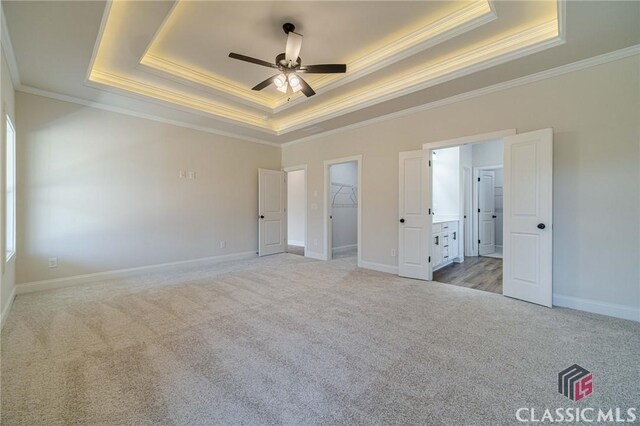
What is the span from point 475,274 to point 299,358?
12.7ft

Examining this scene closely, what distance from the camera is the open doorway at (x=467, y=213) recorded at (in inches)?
198

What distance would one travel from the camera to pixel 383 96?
13.6ft

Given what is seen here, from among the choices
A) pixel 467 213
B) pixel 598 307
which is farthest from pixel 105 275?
pixel 467 213

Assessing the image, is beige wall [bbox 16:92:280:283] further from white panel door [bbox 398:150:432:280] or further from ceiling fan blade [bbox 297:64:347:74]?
white panel door [bbox 398:150:432:280]

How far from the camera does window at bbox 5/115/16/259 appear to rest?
10.6ft

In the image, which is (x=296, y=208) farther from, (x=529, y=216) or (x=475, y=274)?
(x=529, y=216)

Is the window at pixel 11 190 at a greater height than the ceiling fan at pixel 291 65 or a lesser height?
lesser

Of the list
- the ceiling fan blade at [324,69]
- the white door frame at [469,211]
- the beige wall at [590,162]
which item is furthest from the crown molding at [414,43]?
the white door frame at [469,211]

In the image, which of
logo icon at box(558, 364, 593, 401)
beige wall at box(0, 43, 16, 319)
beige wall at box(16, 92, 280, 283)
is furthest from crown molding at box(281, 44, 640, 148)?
beige wall at box(0, 43, 16, 319)

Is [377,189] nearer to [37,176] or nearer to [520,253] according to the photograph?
[520,253]

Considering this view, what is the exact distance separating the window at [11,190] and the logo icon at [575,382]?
17.8ft

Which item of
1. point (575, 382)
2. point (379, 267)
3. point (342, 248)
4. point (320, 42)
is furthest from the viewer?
point (342, 248)

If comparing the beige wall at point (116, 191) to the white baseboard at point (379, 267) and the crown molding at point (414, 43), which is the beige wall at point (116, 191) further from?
Answer: the crown molding at point (414, 43)

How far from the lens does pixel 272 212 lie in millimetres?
6602
